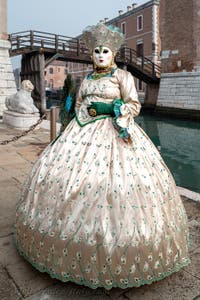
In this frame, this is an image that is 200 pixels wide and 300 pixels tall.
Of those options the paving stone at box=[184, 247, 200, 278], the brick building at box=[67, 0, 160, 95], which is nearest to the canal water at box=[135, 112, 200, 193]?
the paving stone at box=[184, 247, 200, 278]

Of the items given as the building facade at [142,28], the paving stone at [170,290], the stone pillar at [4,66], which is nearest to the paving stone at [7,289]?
the paving stone at [170,290]

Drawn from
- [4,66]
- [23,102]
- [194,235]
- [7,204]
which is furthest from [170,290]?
[4,66]

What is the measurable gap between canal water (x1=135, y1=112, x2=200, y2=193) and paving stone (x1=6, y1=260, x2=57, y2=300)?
386 cm

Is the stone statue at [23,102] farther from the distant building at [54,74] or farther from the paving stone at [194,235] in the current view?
the distant building at [54,74]

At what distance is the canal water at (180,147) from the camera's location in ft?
24.3

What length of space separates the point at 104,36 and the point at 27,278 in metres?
1.78

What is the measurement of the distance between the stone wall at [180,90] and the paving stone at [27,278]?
17.3m

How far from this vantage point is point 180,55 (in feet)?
63.9

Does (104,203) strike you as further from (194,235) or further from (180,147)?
(180,147)

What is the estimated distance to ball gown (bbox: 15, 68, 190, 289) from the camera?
175 centimetres

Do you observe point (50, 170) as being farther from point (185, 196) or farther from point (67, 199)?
point (185, 196)

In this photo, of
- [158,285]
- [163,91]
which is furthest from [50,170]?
[163,91]

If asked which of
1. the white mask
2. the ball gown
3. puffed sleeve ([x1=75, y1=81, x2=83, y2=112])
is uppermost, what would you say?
the white mask

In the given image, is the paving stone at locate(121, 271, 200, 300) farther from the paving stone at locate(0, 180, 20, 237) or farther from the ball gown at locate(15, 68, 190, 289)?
the paving stone at locate(0, 180, 20, 237)
